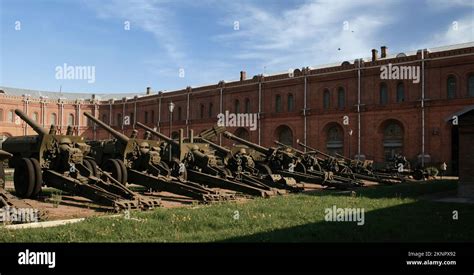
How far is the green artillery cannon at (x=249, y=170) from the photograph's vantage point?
17922mm

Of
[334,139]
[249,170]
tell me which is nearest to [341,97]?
[334,139]

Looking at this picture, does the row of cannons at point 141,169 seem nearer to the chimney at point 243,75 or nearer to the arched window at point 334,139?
the arched window at point 334,139

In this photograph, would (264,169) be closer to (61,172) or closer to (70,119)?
(61,172)

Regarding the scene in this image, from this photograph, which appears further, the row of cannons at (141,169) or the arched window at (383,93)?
the arched window at (383,93)

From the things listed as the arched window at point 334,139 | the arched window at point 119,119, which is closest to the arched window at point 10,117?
the arched window at point 119,119

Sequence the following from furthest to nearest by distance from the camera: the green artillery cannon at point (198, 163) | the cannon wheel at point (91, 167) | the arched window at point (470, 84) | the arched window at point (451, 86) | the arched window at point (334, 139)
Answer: the arched window at point (334, 139) < the arched window at point (451, 86) < the arched window at point (470, 84) < the green artillery cannon at point (198, 163) < the cannon wheel at point (91, 167)

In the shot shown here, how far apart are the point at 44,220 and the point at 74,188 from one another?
2.81 metres

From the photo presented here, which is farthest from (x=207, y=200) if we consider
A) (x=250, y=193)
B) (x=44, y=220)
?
(x=44, y=220)

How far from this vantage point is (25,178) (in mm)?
12883

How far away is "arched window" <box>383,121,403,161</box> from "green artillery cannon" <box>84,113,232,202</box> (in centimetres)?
2758

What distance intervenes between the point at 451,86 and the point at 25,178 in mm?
33713

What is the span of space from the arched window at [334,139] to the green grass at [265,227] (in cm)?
3155

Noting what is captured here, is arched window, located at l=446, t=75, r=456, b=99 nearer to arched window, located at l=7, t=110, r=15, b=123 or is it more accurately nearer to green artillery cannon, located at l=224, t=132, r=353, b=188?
green artillery cannon, located at l=224, t=132, r=353, b=188

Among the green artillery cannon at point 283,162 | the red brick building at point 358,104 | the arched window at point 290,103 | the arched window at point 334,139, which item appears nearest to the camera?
the green artillery cannon at point 283,162
